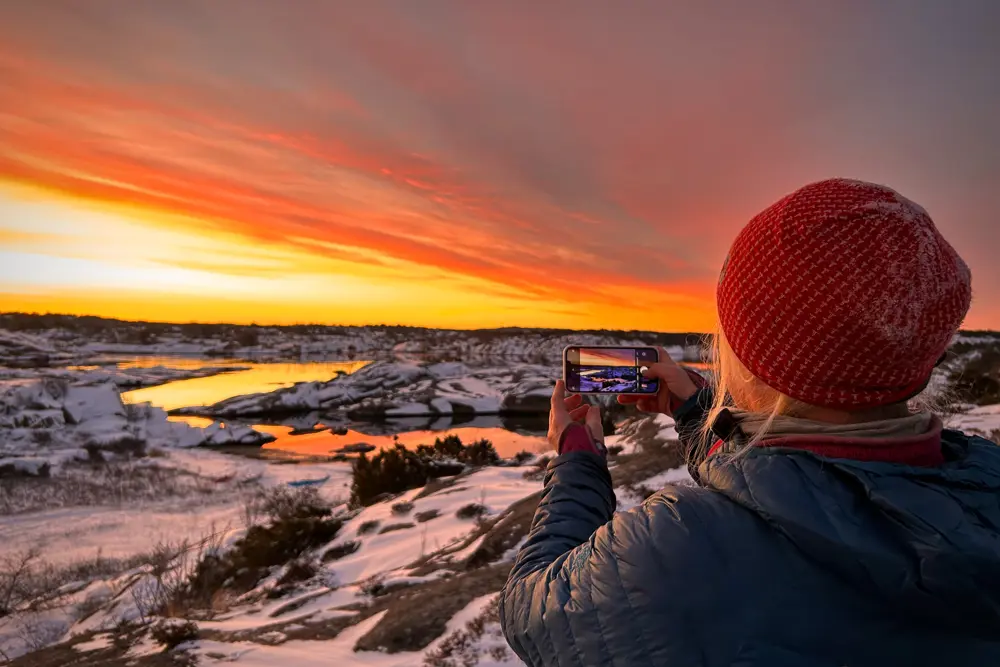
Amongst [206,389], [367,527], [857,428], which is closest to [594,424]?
[857,428]

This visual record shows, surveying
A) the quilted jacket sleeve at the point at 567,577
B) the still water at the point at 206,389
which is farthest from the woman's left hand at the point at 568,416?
the still water at the point at 206,389

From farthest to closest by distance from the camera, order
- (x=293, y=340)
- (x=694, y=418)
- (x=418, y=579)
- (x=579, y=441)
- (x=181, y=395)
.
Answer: (x=293, y=340), (x=181, y=395), (x=418, y=579), (x=694, y=418), (x=579, y=441)

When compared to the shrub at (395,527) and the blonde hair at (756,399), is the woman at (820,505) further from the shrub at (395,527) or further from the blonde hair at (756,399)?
the shrub at (395,527)

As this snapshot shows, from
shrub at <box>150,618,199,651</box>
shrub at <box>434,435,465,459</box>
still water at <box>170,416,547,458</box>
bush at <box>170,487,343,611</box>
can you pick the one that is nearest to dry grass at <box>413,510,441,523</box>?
bush at <box>170,487,343,611</box>

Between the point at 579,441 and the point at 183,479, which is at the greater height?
the point at 579,441

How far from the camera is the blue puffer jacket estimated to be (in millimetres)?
896

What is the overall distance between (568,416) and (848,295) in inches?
36.8

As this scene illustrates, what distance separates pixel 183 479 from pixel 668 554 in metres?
21.9

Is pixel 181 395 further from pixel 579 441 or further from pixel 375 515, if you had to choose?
pixel 579 441

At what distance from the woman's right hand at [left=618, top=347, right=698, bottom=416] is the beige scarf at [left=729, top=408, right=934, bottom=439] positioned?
871 millimetres

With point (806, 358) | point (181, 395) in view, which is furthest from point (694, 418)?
point (181, 395)

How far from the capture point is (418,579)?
20.8 feet

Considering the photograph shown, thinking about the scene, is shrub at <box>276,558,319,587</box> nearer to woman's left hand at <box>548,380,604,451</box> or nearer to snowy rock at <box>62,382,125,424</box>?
woman's left hand at <box>548,380,604,451</box>

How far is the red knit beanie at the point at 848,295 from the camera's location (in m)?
1.02
